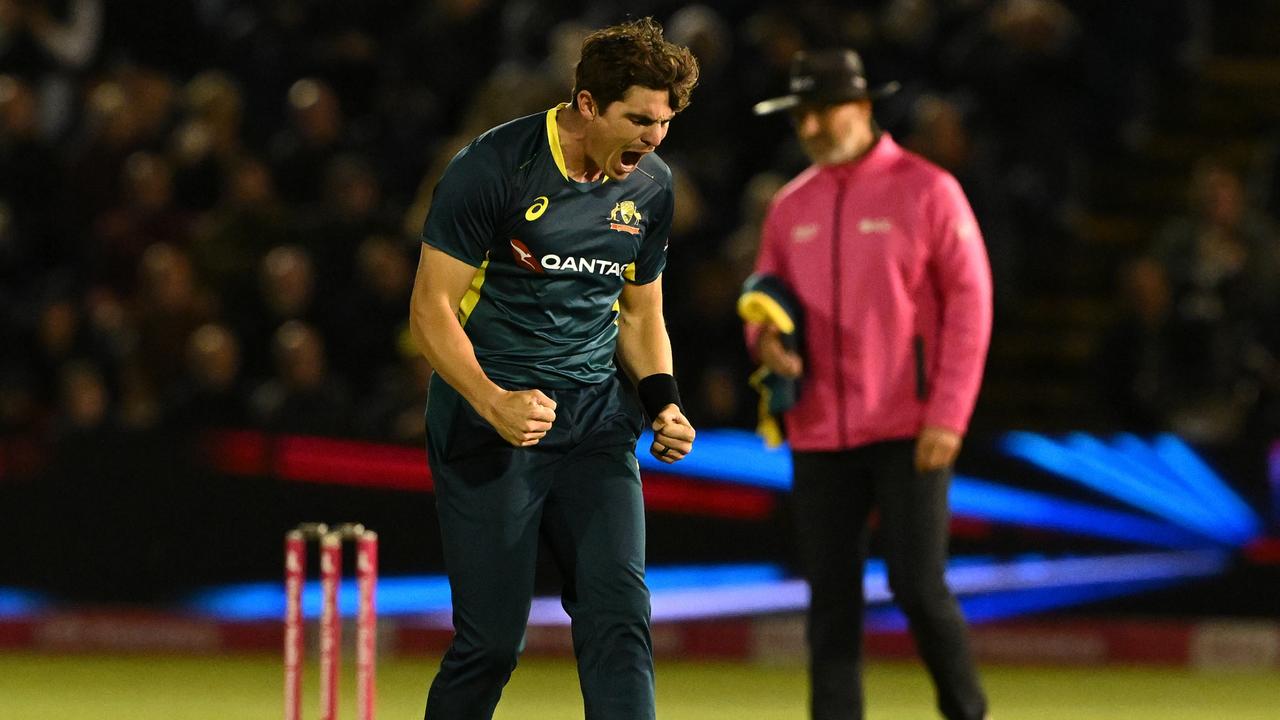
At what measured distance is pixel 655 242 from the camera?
564 cm

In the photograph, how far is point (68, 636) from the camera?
36.9 feet

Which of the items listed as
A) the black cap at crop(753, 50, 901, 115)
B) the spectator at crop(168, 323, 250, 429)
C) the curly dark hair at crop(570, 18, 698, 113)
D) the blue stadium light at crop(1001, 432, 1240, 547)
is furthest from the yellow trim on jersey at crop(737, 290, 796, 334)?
the spectator at crop(168, 323, 250, 429)

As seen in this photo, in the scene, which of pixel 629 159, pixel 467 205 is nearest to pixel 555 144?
pixel 629 159

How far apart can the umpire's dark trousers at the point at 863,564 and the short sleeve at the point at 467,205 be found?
2.01 m

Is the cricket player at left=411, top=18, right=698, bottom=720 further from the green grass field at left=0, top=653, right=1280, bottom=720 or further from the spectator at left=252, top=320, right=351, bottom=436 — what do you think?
the spectator at left=252, top=320, right=351, bottom=436

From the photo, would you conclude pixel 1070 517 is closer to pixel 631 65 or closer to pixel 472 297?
pixel 472 297

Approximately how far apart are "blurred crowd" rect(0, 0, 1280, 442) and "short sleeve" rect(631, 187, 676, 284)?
5282 millimetres

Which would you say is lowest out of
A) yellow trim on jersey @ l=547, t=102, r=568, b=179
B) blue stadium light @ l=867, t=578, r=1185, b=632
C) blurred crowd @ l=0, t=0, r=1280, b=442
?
blue stadium light @ l=867, t=578, r=1185, b=632

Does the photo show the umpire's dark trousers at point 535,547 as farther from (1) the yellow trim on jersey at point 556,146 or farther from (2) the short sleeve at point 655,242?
(1) the yellow trim on jersey at point 556,146

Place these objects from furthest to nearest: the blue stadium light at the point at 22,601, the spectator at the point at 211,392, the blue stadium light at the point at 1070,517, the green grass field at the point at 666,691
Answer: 1. the spectator at the point at 211,392
2. the blue stadium light at the point at 22,601
3. the blue stadium light at the point at 1070,517
4. the green grass field at the point at 666,691

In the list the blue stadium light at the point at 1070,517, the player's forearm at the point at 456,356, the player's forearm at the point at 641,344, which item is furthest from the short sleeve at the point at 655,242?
the blue stadium light at the point at 1070,517

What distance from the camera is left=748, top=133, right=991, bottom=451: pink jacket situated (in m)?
6.80

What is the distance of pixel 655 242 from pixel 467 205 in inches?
25.1

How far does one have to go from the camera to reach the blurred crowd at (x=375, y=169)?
1170 cm
